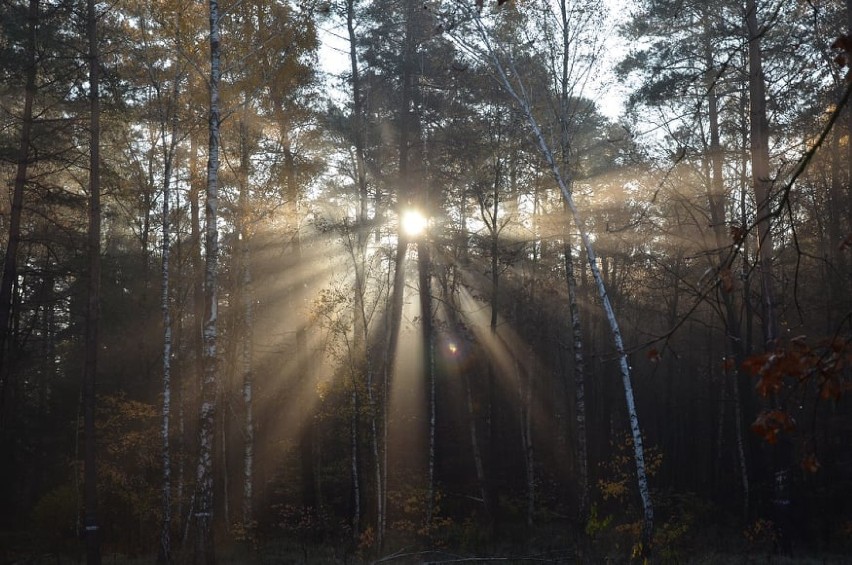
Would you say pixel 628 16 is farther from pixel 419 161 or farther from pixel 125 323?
pixel 125 323

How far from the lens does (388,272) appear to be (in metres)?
18.9

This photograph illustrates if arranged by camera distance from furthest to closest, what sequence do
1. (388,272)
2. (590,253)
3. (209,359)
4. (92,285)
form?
(388,272) < (92,285) < (590,253) < (209,359)

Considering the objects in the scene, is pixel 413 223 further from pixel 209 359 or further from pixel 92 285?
pixel 209 359

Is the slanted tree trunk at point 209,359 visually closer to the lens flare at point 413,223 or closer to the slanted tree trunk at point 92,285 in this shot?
the slanted tree trunk at point 92,285

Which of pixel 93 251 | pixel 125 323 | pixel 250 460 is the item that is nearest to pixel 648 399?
pixel 250 460

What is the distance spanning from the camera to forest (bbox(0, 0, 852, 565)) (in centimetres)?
1375

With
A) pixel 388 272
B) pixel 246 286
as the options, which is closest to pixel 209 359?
pixel 246 286

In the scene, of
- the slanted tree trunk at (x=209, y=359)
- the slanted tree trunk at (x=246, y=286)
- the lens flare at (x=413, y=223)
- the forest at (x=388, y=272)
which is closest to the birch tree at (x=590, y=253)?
the forest at (x=388, y=272)

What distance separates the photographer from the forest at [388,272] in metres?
13.8

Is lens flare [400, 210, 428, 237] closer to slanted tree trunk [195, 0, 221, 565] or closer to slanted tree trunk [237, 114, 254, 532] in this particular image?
slanted tree trunk [237, 114, 254, 532]

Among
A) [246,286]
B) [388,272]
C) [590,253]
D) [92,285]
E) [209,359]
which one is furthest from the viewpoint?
[388,272]

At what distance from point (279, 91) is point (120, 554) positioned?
11.6 meters

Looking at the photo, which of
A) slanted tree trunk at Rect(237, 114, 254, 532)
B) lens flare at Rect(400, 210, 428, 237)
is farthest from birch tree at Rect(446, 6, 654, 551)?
lens flare at Rect(400, 210, 428, 237)

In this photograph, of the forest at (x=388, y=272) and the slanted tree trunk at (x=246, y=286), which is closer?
the forest at (x=388, y=272)
